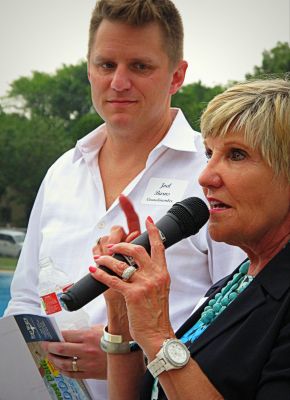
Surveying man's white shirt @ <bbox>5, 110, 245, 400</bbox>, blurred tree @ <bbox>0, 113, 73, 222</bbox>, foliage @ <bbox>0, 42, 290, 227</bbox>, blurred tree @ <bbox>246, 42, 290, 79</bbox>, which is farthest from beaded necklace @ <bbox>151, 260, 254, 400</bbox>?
blurred tree @ <bbox>246, 42, 290, 79</bbox>

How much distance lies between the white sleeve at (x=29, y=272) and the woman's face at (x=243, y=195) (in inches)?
53.8

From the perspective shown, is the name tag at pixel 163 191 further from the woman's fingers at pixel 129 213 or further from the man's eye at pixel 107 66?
the woman's fingers at pixel 129 213

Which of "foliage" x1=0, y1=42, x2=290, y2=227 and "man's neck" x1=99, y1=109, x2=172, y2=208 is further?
"foliage" x1=0, y1=42, x2=290, y2=227

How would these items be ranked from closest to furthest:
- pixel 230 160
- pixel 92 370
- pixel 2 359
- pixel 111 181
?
pixel 230 160 → pixel 2 359 → pixel 92 370 → pixel 111 181

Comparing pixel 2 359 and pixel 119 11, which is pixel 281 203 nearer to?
pixel 2 359

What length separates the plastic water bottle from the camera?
2.43 m

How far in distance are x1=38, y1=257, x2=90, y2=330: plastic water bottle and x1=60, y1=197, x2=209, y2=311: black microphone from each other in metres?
0.48

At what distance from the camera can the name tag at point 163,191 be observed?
2770 mm

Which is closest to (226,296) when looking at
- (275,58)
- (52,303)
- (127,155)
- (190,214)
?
(190,214)

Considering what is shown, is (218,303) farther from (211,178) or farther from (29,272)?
(29,272)

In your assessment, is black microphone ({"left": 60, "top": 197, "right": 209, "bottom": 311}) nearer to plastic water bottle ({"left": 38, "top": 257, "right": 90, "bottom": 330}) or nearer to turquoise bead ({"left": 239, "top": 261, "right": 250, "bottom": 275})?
turquoise bead ({"left": 239, "top": 261, "right": 250, "bottom": 275})

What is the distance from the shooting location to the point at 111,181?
9.95 ft

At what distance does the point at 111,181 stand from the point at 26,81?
42.9 m

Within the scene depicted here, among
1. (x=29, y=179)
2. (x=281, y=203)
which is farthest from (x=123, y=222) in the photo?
(x=29, y=179)
